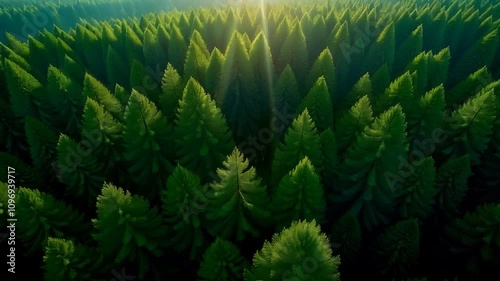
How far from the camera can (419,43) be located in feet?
15.8

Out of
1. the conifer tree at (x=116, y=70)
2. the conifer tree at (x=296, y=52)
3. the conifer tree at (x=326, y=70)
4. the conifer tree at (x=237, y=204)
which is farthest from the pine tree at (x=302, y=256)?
the conifer tree at (x=116, y=70)

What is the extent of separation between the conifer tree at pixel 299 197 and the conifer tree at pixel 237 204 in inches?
4.1

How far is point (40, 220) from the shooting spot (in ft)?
7.60

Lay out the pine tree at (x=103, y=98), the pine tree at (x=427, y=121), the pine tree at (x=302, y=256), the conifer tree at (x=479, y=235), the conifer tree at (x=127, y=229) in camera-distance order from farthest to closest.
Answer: the pine tree at (x=103, y=98) < the pine tree at (x=427, y=121) < the conifer tree at (x=479, y=235) < the conifer tree at (x=127, y=229) < the pine tree at (x=302, y=256)

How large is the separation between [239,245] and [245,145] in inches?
39.4

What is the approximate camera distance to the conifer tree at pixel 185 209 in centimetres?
227

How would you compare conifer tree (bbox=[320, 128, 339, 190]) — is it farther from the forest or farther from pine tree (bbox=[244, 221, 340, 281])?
pine tree (bbox=[244, 221, 340, 281])

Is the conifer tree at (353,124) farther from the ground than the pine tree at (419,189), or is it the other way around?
the conifer tree at (353,124)

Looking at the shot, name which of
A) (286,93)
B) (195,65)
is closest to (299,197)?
(286,93)

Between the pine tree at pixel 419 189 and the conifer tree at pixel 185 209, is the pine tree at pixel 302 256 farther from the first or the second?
the pine tree at pixel 419 189

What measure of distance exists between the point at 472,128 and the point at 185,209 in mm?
2344

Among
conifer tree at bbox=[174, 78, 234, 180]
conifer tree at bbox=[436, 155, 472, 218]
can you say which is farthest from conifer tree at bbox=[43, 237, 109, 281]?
conifer tree at bbox=[436, 155, 472, 218]

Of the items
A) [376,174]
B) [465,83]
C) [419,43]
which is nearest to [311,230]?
[376,174]

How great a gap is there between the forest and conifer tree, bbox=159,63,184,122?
1cm
